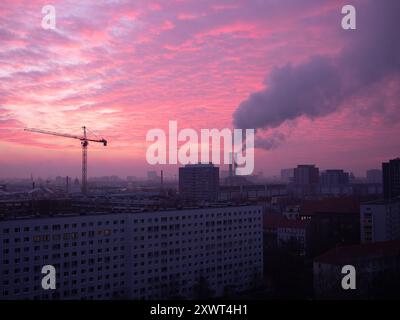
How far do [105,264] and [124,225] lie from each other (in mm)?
726

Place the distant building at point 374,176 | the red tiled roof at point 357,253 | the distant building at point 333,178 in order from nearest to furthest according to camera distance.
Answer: the red tiled roof at point 357,253 → the distant building at point 333,178 → the distant building at point 374,176

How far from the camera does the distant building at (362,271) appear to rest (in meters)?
6.22

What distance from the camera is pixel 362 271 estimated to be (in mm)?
6871

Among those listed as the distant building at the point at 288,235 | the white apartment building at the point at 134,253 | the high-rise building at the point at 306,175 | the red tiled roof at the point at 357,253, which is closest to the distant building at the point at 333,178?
the high-rise building at the point at 306,175

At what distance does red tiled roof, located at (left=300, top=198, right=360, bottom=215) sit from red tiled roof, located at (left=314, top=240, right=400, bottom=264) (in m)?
6.48

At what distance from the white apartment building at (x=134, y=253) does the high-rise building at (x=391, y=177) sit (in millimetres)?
12287

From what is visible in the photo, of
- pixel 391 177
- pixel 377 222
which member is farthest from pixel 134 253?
pixel 391 177

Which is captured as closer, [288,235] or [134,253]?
[134,253]

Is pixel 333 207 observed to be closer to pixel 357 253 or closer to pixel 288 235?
pixel 288 235

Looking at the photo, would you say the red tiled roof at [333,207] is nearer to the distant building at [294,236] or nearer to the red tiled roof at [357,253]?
the distant building at [294,236]

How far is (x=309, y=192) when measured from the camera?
31.3m

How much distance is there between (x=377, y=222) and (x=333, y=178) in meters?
23.4

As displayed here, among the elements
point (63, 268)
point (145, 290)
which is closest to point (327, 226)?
point (145, 290)
